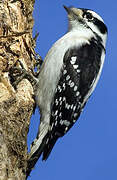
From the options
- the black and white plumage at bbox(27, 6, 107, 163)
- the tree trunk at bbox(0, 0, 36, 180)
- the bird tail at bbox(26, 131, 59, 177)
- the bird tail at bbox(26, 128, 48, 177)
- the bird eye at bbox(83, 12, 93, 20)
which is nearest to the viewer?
the tree trunk at bbox(0, 0, 36, 180)

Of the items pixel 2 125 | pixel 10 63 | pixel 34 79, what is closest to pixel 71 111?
pixel 34 79

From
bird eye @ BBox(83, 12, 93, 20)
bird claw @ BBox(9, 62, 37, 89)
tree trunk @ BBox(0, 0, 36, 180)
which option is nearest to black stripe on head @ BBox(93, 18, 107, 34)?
bird eye @ BBox(83, 12, 93, 20)

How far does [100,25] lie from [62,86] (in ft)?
3.55

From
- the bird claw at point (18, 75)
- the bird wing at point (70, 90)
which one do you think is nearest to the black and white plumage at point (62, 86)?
the bird wing at point (70, 90)

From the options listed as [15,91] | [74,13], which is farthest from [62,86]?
[74,13]

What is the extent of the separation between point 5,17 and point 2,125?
126 cm

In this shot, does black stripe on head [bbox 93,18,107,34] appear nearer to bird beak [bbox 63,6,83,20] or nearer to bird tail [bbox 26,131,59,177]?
bird beak [bbox 63,6,83,20]

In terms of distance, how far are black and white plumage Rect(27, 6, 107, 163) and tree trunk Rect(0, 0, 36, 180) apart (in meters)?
Answer: 0.23

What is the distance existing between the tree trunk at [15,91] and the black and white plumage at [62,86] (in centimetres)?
23

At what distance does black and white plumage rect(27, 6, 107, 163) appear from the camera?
12.9 feet

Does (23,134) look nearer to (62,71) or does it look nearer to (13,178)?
(13,178)

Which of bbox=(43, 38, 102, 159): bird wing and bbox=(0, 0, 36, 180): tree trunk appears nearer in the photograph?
bbox=(0, 0, 36, 180): tree trunk

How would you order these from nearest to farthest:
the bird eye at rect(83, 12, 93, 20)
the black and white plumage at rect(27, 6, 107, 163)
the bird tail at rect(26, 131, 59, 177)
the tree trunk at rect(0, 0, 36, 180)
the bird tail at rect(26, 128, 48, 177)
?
the tree trunk at rect(0, 0, 36, 180)
the bird tail at rect(26, 128, 48, 177)
the bird tail at rect(26, 131, 59, 177)
the black and white plumage at rect(27, 6, 107, 163)
the bird eye at rect(83, 12, 93, 20)

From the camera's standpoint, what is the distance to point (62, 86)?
12.9 ft
